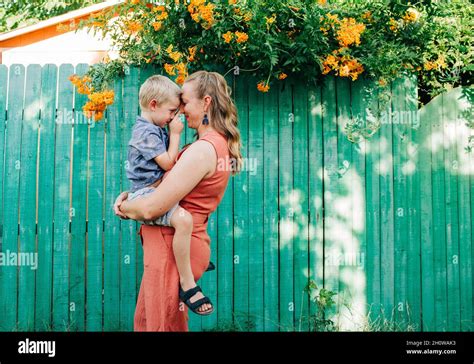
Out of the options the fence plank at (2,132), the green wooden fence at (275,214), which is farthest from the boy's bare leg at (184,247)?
the fence plank at (2,132)

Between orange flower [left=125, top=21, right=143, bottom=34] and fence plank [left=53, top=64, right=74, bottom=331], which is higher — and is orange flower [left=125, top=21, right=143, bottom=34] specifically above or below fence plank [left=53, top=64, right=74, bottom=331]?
above

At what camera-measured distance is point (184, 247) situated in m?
2.58

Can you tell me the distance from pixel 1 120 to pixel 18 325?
1801mm

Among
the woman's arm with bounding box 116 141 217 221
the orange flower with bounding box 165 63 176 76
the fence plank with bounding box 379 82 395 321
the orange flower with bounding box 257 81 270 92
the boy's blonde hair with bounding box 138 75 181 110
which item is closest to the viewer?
the woman's arm with bounding box 116 141 217 221

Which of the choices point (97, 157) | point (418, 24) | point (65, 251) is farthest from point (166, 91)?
point (418, 24)

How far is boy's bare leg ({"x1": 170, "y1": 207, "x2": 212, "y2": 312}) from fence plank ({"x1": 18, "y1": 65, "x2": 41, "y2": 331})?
2323mm

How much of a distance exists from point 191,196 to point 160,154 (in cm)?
33

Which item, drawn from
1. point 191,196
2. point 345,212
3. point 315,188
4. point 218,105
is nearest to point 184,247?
point 191,196

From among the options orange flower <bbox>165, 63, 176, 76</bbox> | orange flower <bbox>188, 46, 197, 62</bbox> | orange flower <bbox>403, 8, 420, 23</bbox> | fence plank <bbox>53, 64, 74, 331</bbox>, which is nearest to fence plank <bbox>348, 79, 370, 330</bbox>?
orange flower <bbox>403, 8, 420, 23</bbox>

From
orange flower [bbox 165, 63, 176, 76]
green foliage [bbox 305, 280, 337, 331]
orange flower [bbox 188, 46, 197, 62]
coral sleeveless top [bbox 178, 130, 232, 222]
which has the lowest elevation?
green foliage [bbox 305, 280, 337, 331]

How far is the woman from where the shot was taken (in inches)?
97.7

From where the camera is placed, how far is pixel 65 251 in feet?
14.5

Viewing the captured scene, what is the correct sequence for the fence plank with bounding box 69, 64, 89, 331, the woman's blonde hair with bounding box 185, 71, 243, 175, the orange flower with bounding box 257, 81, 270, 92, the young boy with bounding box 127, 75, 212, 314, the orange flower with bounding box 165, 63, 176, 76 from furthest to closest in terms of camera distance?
the fence plank with bounding box 69, 64, 89, 331, the orange flower with bounding box 257, 81, 270, 92, the orange flower with bounding box 165, 63, 176, 76, the woman's blonde hair with bounding box 185, 71, 243, 175, the young boy with bounding box 127, 75, 212, 314

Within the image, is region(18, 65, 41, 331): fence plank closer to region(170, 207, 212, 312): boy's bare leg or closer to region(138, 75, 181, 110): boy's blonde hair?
region(138, 75, 181, 110): boy's blonde hair
